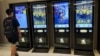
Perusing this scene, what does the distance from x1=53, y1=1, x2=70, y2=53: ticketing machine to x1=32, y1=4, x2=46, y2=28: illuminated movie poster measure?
0.35m

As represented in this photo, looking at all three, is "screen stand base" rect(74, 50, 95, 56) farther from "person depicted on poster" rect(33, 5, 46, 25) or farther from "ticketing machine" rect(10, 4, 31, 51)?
"ticketing machine" rect(10, 4, 31, 51)

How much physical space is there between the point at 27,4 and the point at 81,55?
2348 millimetres

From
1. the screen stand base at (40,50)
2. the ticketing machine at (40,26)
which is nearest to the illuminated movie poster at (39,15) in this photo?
the ticketing machine at (40,26)

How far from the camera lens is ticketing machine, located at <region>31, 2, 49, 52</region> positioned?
220 inches

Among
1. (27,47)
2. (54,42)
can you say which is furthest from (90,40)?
(27,47)

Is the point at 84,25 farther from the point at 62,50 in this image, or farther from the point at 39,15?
the point at 39,15

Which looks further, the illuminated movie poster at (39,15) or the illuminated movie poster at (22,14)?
the illuminated movie poster at (22,14)

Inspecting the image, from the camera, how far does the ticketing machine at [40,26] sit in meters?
5.60

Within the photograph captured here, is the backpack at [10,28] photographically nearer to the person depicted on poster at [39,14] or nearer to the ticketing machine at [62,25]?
the person depicted on poster at [39,14]

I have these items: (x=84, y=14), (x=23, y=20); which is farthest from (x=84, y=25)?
(x=23, y=20)

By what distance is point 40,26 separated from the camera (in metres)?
5.69

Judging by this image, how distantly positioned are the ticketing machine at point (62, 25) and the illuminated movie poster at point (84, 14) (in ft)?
1.08

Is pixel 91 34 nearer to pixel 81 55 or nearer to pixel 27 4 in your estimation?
pixel 81 55

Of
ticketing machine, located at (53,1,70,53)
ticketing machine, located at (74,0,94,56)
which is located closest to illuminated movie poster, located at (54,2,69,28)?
ticketing machine, located at (53,1,70,53)
